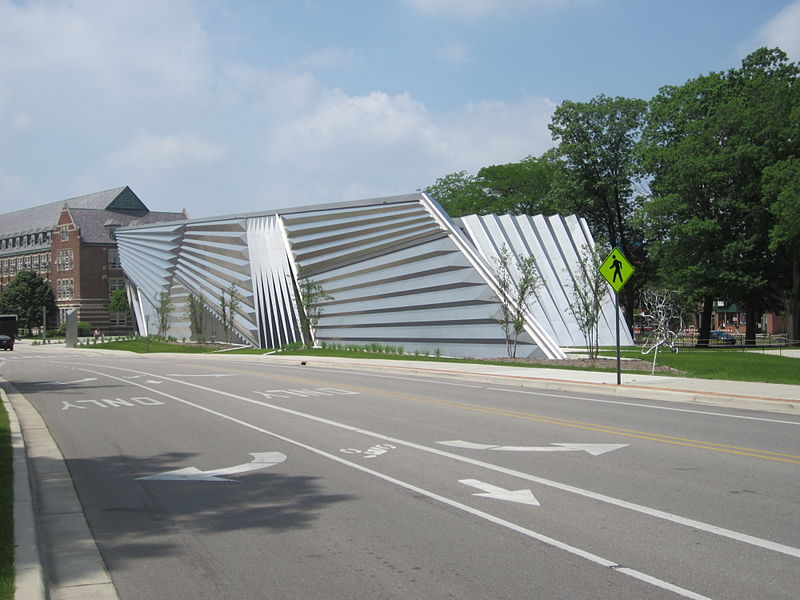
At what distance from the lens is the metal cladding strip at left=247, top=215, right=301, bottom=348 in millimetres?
44500

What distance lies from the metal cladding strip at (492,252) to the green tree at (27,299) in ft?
271

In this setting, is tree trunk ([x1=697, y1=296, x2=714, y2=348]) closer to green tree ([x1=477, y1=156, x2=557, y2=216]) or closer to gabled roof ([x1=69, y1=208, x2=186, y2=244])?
green tree ([x1=477, y1=156, x2=557, y2=216])

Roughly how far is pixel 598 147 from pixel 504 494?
55186 mm

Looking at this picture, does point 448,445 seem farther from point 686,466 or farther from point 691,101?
point 691,101

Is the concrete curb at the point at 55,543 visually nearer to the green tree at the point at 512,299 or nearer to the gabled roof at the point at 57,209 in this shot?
the green tree at the point at 512,299

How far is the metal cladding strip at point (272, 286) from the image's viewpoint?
4450cm

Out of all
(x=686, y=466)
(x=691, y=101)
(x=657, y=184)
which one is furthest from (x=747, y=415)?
(x=691, y=101)

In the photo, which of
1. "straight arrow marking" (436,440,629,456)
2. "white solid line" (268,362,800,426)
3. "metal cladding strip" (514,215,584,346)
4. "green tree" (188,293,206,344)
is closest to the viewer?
"straight arrow marking" (436,440,629,456)

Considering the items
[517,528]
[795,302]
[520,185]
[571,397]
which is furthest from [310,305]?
[520,185]

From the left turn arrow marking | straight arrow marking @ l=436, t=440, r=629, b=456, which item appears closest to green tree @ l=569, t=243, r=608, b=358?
straight arrow marking @ l=436, t=440, r=629, b=456

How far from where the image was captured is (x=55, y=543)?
6.43m

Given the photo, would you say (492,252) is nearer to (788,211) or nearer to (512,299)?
(512,299)

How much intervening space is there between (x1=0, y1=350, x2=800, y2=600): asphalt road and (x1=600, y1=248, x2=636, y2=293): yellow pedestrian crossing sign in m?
5.10

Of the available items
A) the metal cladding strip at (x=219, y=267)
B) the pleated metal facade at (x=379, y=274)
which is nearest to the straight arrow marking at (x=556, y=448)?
the pleated metal facade at (x=379, y=274)
